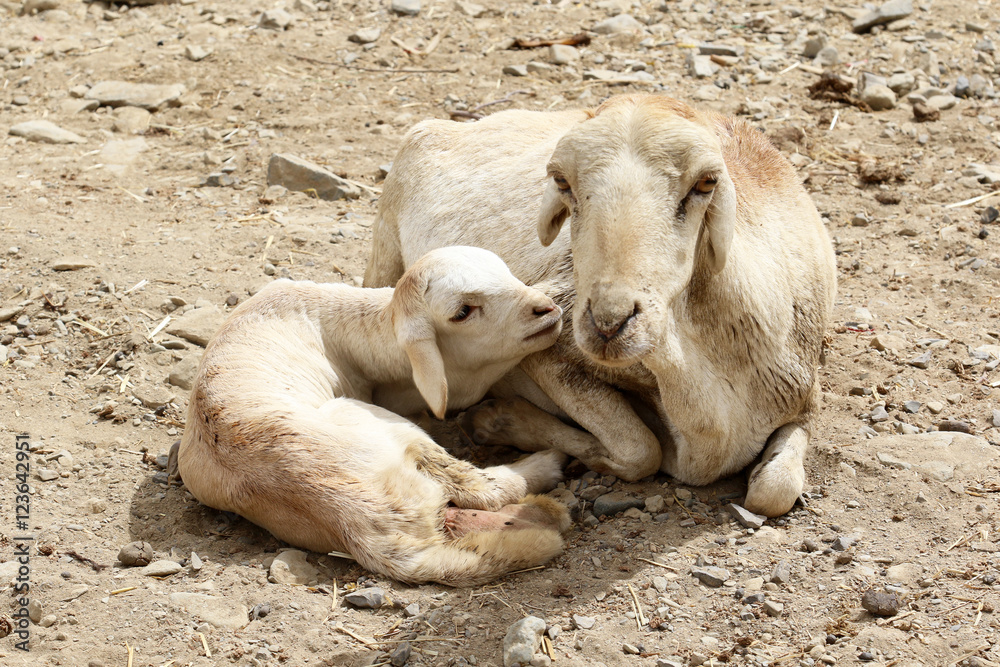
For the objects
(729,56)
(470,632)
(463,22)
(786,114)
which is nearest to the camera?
(470,632)

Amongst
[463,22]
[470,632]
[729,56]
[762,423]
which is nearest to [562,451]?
[762,423]

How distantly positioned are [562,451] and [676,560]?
1.13 meters

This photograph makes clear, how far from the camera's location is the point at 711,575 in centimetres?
470

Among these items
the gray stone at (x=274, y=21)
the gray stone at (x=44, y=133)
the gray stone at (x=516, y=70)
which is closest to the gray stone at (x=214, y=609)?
the gray stone at (x=44, y=133)

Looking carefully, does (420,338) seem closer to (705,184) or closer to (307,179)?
(705,184)

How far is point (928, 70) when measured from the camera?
33.1 ft

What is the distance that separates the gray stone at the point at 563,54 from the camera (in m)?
10.8

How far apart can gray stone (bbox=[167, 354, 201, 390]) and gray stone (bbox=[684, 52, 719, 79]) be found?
6.07 meters

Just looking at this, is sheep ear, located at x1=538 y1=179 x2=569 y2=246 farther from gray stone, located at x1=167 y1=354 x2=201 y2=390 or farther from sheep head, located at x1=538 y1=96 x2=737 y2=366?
gray stone, located at x1=167 y1=354 x2=201 y2=390

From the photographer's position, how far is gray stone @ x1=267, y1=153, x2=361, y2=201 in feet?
29.3

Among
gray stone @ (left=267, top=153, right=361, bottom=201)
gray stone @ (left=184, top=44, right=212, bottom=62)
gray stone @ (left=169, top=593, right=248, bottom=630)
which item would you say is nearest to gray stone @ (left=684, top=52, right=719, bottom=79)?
gray stone @ (left=267, top=153, right=361, bottom=201)

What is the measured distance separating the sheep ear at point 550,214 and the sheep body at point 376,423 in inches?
18.5

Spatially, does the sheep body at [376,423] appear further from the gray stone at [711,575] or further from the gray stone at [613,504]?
the gray stone at [711,575]

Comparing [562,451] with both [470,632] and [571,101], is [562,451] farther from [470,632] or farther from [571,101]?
[571,101]
